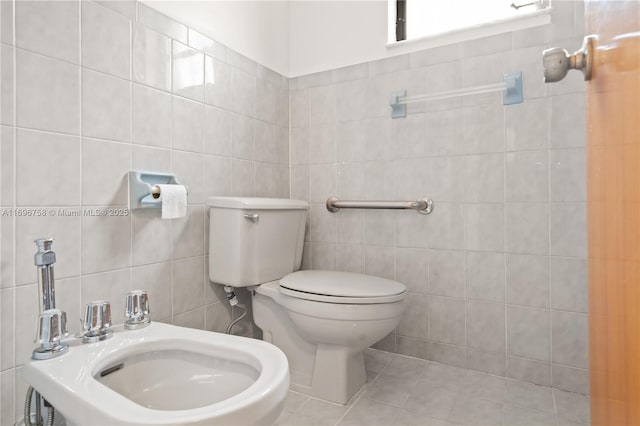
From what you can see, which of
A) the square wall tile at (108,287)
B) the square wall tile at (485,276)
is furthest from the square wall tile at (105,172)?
the square wall tile at (485,276)

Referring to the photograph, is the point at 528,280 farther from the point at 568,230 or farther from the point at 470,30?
the point at 470,30

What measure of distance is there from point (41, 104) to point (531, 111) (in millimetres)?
1704

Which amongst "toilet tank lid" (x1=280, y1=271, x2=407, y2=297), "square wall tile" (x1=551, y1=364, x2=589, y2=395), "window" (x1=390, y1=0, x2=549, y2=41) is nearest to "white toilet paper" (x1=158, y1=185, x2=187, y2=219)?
"toilet tank lid" (x1=280, y1=271, x2=407, y2=297)

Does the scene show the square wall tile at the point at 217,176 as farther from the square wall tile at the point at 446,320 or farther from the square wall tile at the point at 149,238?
the square wall tile at the point at 446,320

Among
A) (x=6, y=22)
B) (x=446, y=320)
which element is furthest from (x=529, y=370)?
(x=6, y=22)

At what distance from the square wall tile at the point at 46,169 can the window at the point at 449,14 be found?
4.91 ft

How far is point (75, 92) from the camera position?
42.3 inches

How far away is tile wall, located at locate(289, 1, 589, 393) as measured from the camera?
1.43m

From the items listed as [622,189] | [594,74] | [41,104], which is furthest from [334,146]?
[622,189]

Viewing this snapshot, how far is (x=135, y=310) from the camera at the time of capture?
1.02m

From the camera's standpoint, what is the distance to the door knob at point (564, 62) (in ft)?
1.79

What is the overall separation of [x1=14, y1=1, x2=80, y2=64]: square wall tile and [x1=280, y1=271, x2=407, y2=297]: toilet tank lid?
1.02m

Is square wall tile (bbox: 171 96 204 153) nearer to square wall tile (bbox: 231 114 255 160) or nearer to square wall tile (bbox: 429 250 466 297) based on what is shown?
square wall tile (bbox: 231 114 255 160)

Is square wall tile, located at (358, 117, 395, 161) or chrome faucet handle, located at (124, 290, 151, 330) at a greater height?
square wall tile, located at (358, 117, 395, 161)
